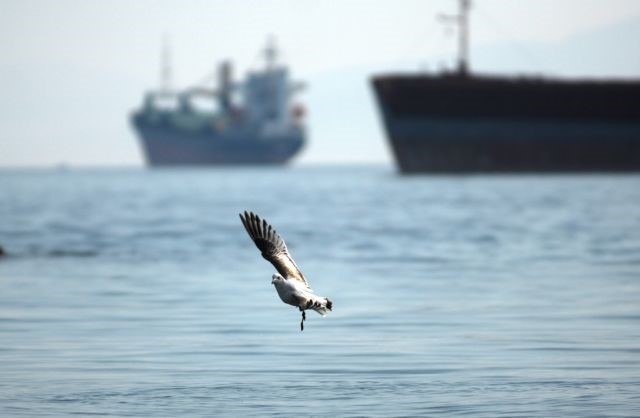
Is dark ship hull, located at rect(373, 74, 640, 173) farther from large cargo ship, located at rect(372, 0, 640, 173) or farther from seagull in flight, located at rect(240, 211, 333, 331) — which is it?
seagull in flight, located at rect(240, 211, 333, 331)

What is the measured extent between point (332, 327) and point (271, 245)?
8.06 meters

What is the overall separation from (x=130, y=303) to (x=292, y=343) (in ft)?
22.4

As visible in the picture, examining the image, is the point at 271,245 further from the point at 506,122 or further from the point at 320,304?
the point at 506,122

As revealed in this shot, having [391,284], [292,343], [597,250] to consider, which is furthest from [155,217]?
[292,343]

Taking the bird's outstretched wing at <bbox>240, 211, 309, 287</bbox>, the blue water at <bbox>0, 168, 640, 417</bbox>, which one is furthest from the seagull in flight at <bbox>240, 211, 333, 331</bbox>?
the blue water at <bbox>0, 168, 640, 417</bbox>

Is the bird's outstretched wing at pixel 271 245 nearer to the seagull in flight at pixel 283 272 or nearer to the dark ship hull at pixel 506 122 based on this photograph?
the seagull in flight at pixel 283 272

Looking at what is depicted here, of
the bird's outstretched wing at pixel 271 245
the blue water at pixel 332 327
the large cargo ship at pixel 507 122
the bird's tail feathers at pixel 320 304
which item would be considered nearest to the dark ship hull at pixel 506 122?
the large cargo ship at pixel 507 122

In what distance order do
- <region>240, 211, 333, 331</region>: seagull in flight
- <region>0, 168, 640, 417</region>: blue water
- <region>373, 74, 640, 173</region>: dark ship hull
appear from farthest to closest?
<region>373, 74, 640, 173</region>: dark ship hull → <region>0, 168, 640, 417</region>: blue water → <region>240, 211, 333, 331</region>: seagull in flight

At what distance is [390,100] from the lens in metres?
112

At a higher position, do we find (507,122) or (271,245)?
(507,122)

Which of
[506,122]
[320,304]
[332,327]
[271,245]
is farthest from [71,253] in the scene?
[506,122]

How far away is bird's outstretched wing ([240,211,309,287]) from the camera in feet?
49.3

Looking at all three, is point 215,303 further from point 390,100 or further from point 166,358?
point 390,100

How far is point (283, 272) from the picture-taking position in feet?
50.0
